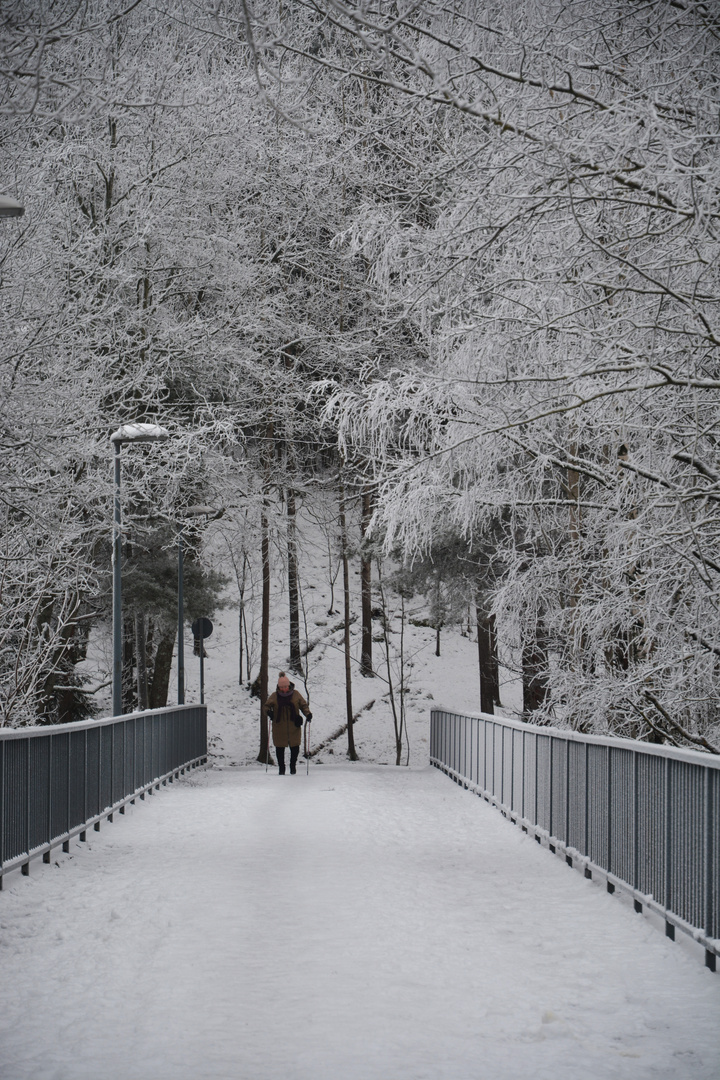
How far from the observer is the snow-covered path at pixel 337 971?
576 centimetres

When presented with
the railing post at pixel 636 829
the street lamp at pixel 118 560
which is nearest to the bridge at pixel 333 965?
the railing post at pixel 636 829

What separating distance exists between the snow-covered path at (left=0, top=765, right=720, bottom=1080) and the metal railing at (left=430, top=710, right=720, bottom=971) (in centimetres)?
24

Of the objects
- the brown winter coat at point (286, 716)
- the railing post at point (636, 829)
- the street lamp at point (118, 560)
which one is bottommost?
the brown winter coat at point (286, 716)

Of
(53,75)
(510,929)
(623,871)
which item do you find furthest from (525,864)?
(53,75)

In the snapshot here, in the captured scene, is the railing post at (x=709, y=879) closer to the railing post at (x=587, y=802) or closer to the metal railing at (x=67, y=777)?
the railing post at (x=587, y=802)

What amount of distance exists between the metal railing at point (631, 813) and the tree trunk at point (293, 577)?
19.1 meters

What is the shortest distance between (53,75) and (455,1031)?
16.7 feet

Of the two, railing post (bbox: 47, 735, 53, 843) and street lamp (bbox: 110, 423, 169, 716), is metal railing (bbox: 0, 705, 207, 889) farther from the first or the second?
street lamp (bbox: 110, 423, 169, 716)

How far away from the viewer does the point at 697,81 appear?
29.2 feet

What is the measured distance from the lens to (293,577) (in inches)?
1609

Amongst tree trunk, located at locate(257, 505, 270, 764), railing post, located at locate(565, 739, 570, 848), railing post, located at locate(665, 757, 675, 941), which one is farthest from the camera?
tree trunk, located at locate(257, 505, 270, 764)

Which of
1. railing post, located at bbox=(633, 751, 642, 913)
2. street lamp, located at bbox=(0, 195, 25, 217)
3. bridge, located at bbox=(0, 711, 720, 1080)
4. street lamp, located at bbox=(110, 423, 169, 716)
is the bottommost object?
bridge, located at bbox=(0, 711, 720, 1080)

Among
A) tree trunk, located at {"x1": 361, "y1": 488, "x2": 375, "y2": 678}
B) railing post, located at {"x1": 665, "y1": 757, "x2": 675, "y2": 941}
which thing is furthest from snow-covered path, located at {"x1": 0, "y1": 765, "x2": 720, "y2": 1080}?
tree trunk, located at {"x1": 361, "y1": 488, "x2": 375, "y2": 678}

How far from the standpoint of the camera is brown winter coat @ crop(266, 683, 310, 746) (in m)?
26.3
